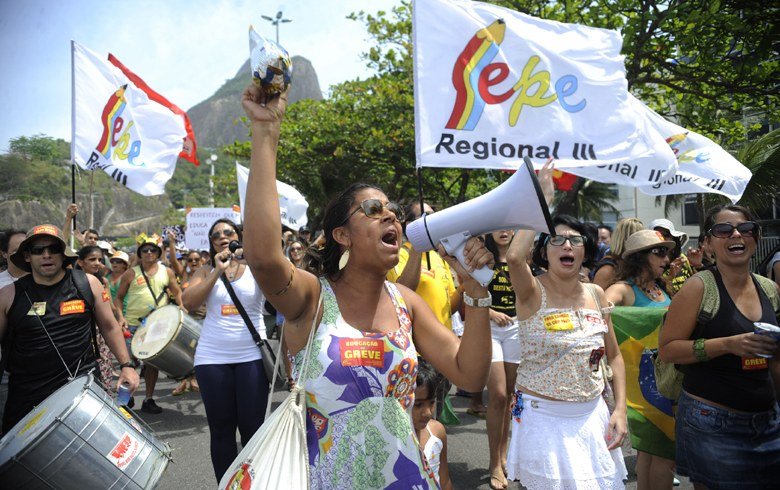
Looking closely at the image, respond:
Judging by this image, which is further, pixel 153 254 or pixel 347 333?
pixel 153 254

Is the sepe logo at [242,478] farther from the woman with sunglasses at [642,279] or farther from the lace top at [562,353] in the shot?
the woman with sunglasses at [642,279]

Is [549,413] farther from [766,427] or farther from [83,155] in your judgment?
[83,155]

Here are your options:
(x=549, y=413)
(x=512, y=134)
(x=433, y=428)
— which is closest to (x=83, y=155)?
(x=512, y=134)

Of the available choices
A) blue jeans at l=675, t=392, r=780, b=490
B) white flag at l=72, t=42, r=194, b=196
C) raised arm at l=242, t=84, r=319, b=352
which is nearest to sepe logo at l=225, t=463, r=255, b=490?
raised arm at l=242, t=84, r=319, b=352

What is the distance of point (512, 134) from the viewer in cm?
436

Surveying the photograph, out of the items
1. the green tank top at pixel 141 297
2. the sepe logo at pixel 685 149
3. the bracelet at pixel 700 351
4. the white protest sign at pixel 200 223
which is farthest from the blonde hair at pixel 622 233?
the white protest sign at pixel 200 223

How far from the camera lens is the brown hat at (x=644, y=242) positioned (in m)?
4.45

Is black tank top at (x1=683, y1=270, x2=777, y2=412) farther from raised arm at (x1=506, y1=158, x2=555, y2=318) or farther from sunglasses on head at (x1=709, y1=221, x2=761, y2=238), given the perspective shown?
raised arm at (x1=506, y1=158, x2=555, y2=318)

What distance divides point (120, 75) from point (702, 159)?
638 cm

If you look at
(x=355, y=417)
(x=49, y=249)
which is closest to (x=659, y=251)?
(x=355, y=417)

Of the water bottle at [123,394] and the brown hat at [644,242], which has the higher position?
the brown hat at [644,242]

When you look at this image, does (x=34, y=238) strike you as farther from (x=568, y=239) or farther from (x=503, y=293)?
(x=503, y=293)

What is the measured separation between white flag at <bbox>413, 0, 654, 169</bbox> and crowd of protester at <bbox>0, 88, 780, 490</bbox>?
24.8 inches

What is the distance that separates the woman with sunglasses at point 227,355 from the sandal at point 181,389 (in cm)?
367
